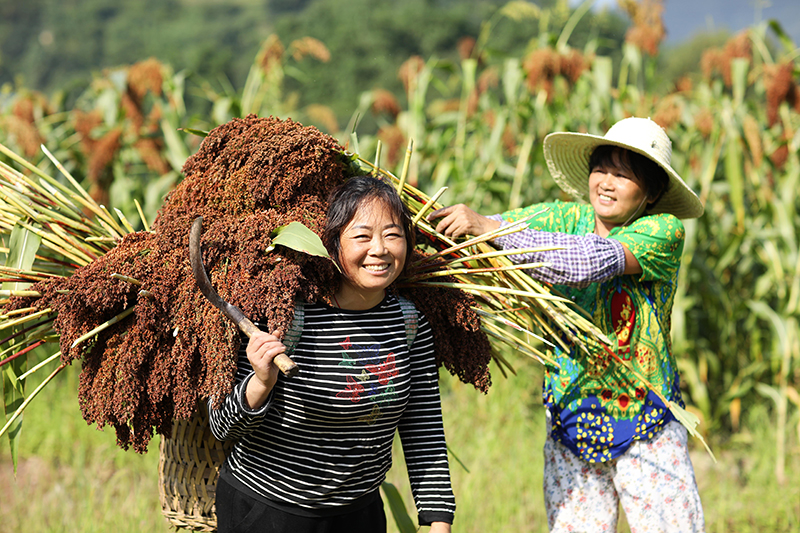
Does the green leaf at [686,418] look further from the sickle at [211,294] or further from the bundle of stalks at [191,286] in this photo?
the sickle at [211,294]

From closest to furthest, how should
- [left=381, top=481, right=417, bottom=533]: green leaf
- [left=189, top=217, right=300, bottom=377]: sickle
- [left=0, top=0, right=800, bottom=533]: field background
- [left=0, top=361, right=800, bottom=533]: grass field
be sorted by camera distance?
[left=189, top=217, right=300, bottom=377]: sickle < [left=381, top=481, right=417, bottom=533]: green leaf < [left=0, top=361, right=800, bottom=533]: grass field < [left=0, top=0, right=800, bottom=533]: field background

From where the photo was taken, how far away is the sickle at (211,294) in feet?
4.24

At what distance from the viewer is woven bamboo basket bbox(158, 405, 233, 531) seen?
172cm

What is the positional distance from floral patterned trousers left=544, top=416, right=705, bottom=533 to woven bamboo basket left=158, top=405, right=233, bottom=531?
997 millimetres

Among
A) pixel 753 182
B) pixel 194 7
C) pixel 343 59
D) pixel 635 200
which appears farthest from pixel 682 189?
pixel 194 7

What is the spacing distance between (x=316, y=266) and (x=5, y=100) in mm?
4914

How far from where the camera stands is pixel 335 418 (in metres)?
1.51

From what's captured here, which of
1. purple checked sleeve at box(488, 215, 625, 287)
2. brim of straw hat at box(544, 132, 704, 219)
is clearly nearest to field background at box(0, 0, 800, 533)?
brim of straw hat at box(544, 132, 704, 219)

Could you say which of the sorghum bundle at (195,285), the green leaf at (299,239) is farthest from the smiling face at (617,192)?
the green leaf at (299,239)

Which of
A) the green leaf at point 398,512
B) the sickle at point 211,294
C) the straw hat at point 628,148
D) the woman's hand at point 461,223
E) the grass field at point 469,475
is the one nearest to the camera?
the sickle at point 211,294

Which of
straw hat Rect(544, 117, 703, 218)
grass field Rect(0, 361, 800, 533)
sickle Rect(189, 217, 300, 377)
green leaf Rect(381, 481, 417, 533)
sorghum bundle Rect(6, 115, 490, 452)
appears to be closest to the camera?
sickle Rect(189, 217, 300, 377)

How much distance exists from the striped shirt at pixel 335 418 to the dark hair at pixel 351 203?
0.50 feet

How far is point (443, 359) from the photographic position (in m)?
1.77

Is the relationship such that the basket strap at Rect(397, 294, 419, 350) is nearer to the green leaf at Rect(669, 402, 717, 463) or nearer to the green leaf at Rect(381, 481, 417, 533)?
the green leaf at Rect(381, 481, 417, 533)
